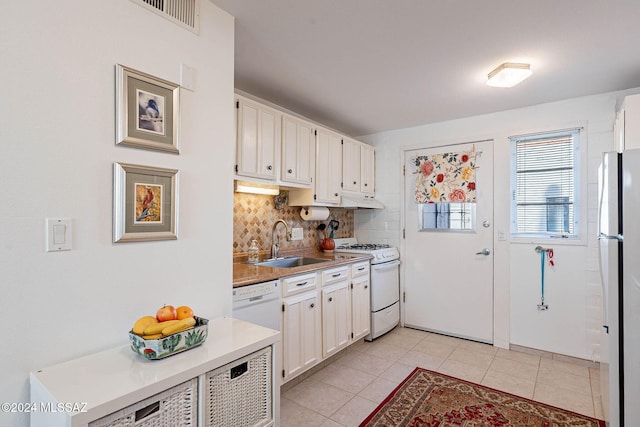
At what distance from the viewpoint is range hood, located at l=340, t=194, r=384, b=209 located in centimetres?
349

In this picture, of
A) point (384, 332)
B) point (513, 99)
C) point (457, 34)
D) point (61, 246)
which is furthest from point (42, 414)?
point (513, 99)

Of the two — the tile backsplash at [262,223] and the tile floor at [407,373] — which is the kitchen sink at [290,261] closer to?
the tile backsplash at [262,223]

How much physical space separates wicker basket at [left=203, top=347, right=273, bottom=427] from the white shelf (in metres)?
0.05

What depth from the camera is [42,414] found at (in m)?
1.01

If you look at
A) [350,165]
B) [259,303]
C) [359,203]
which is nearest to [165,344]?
[259,303]

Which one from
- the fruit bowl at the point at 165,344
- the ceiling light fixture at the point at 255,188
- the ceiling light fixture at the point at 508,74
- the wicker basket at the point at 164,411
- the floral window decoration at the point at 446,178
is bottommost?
the wicker basket at the point at 164,411

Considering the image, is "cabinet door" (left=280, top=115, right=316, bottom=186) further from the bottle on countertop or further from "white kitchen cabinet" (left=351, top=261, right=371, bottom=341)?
"white kitchen cabinet" (left=351, top=261, right=371, bottom=341)

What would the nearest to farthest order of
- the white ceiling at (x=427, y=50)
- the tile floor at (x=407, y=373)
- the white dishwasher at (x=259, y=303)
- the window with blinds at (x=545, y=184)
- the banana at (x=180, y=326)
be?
the banana at (x=180, y=326)
the white ceiling at (x=427, y=50)
the white dishwasher at (x=259, y=303)
the tile floor at (x=407, y=373)
the window with blinds at (x=545, y=184)

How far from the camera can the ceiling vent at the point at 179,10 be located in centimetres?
148

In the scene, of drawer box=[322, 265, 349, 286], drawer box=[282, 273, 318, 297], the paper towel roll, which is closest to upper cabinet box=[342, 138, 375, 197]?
the paper towel roll

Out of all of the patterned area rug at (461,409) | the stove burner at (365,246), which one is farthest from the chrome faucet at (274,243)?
the patterned area rug at (461,409)

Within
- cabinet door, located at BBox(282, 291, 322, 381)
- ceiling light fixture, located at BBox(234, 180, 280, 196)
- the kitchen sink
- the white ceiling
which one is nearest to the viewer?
the white ceiling

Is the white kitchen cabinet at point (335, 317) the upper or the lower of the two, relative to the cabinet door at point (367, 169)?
lower

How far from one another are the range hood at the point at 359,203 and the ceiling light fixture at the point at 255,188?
2.68ft
